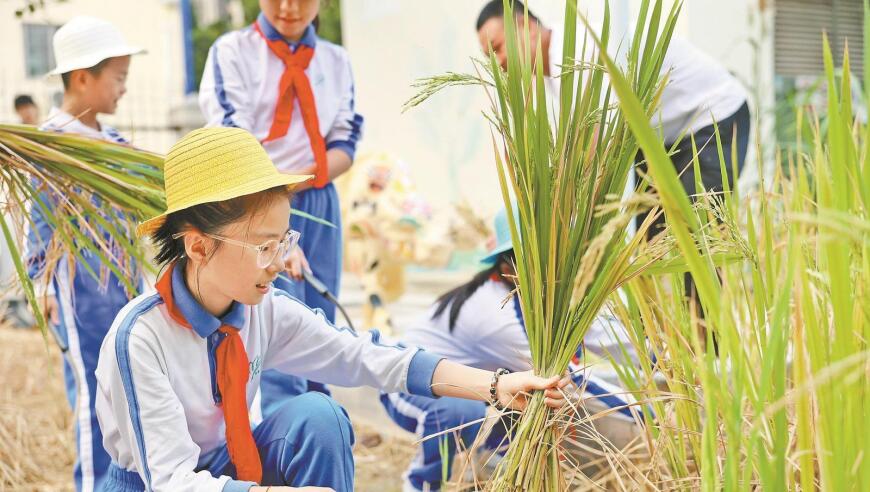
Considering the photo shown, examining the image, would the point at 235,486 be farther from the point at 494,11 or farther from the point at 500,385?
the point at 494,11

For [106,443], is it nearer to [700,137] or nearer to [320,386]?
[320,386]

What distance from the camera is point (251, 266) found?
1877mm

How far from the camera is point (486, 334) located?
2.86 metres

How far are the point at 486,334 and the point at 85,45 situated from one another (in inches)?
59.7

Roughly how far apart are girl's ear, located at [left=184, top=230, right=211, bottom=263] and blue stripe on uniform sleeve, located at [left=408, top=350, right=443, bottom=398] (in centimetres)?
44

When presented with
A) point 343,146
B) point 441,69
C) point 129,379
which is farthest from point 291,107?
point 441,69

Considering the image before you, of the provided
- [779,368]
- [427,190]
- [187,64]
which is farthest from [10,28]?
[779,368]

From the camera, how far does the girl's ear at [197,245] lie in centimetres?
192

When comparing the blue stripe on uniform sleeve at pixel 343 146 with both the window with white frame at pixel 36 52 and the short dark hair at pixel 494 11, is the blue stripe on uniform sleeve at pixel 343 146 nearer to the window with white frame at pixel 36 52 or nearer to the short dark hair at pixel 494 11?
the short dark hair at pixel 494 11

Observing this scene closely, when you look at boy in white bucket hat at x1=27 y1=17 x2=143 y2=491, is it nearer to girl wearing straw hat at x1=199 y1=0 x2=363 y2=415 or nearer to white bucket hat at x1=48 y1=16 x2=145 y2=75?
white bucket hat at x1=48 y1=16 x2=145 y2=75

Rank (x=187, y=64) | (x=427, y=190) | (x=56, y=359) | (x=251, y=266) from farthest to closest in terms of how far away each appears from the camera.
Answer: (x=187, y=64) < (x=427, y=190) < (x=56, y=359) < (x=251, y=266)

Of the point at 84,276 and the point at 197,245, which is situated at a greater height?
the point at 197,245

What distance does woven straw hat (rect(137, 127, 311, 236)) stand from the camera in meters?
1.87

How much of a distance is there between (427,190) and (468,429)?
14.3 ft
